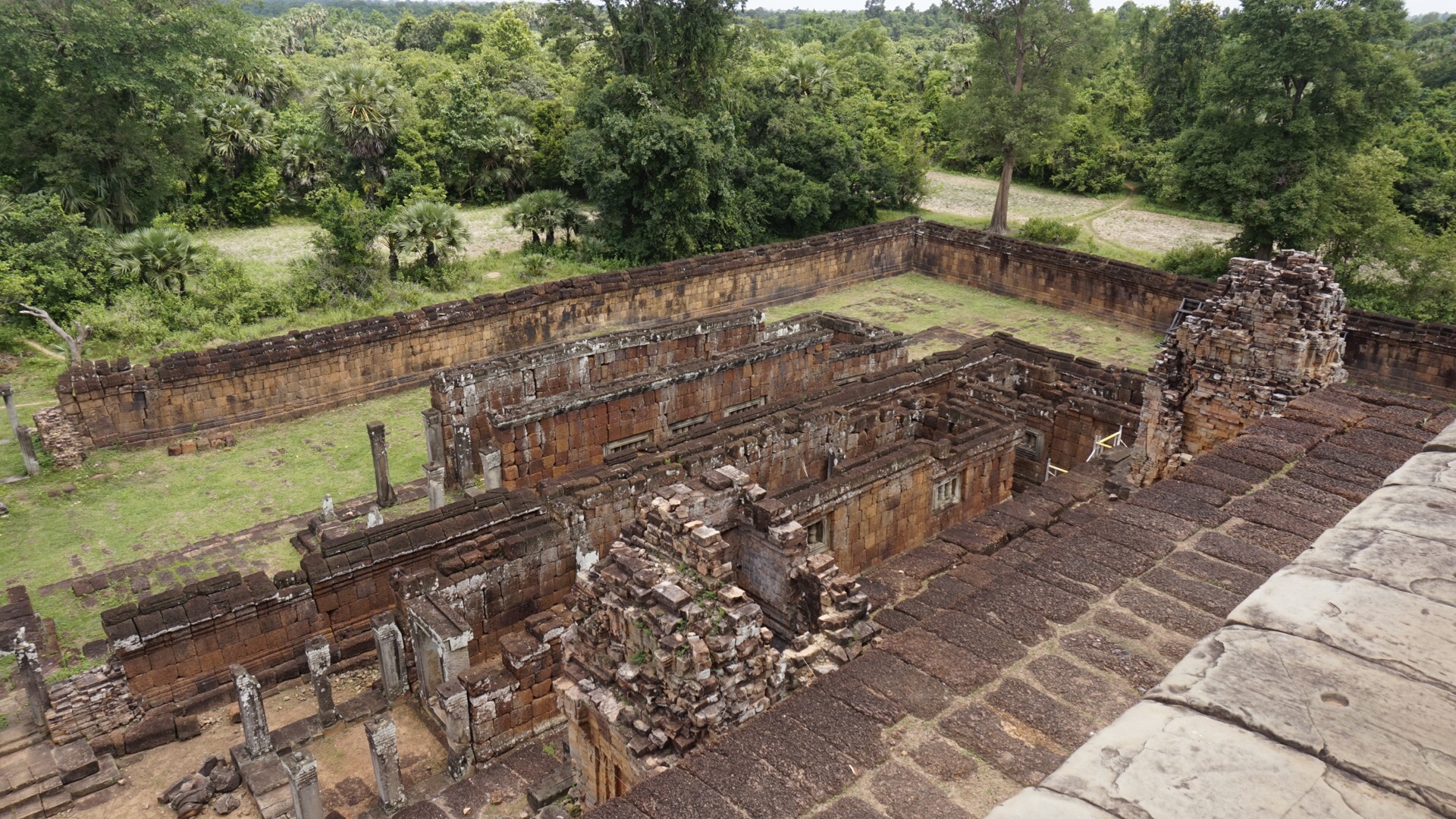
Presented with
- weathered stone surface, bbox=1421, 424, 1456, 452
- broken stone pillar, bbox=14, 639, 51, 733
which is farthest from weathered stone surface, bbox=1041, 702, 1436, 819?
broken stone pillar, bbox=14, 639, 51, 733

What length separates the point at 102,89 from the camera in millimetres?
22094

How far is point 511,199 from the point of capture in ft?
114

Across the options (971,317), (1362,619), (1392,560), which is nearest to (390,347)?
(971,317)

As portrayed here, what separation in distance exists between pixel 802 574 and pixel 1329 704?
6.32 m

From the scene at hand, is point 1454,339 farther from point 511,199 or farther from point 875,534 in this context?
point 511,199

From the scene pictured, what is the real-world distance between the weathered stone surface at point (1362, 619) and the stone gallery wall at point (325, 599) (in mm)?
8330

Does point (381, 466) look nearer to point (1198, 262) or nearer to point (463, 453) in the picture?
point (463, 453)

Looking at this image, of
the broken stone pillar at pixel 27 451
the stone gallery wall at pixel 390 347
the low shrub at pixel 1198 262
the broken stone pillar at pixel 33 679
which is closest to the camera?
the broken stone pillar at pixel 33 679

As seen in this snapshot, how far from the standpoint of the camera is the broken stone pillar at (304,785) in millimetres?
7535

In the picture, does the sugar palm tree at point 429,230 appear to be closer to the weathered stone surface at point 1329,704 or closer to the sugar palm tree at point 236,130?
the sugar palm tree at point 236,130

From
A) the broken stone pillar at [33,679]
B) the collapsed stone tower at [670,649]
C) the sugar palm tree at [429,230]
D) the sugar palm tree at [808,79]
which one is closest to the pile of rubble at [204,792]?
the broken stone pillar at [33,679]

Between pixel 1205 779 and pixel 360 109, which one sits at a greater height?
pixel 360 109

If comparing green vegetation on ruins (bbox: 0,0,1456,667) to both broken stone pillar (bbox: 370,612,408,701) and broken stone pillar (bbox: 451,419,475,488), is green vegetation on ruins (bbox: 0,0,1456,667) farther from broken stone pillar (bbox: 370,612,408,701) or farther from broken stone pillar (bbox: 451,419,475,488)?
broken stone pillar (bbox: 370,612,408,701)

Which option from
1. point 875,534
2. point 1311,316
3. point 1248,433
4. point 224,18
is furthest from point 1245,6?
point 224,18
